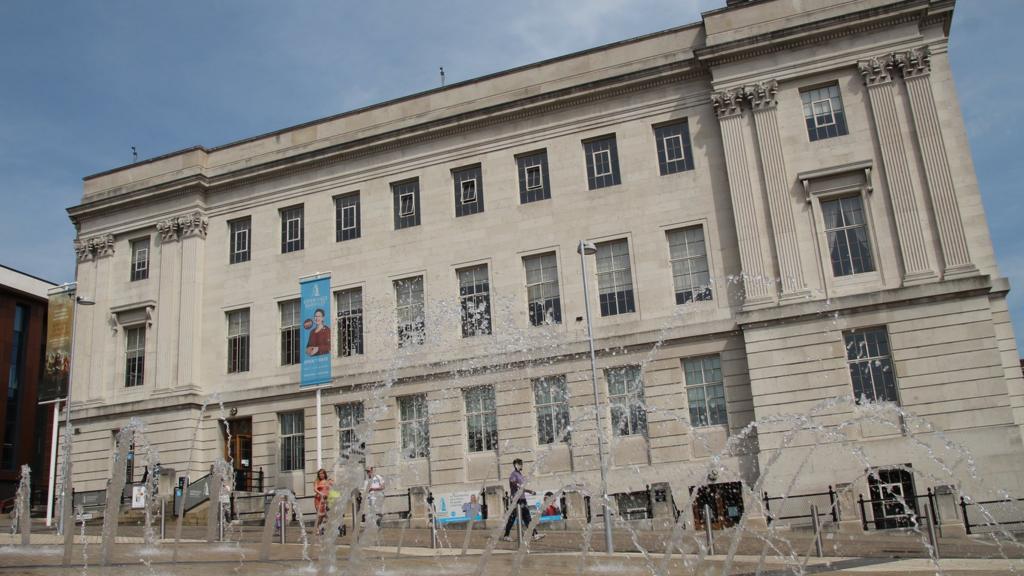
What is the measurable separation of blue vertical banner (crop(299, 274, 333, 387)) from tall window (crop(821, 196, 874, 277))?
18420 mm

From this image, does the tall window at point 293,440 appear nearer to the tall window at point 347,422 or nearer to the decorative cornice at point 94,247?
the tall window at point 347,422

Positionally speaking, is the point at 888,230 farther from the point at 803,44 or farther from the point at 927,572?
the point at 927,572

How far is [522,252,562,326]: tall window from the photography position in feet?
106

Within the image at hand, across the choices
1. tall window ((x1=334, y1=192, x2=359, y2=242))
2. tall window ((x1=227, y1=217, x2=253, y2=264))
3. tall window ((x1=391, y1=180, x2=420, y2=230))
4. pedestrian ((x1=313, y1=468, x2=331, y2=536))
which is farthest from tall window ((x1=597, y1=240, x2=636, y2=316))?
tall window ((x1=227, y1=217, x2=253, y2=264))

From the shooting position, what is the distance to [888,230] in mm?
28609

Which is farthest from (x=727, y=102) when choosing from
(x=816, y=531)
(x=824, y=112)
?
(x=816, y=531)

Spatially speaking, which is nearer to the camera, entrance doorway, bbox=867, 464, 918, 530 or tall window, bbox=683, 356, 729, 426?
entrance doorway, bbox=867, 464, 918, 530

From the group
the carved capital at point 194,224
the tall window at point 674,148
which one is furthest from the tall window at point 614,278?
the carved capital at point 194,224

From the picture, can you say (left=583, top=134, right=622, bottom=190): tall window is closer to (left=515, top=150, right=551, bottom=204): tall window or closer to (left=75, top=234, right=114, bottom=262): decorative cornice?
(left=515, top=150, right=551, bottom=204): tall window

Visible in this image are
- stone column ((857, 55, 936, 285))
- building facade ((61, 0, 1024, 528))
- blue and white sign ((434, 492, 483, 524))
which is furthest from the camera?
blue and white sign ((434, 492, 483, 524))

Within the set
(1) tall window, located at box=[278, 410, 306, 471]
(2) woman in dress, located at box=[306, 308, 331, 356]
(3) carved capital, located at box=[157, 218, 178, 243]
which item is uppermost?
(3) carved capital, located at box=[157, 218, 178, 243]

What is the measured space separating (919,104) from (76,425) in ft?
117

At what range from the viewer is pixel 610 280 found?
1262 inches

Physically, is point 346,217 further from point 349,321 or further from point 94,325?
point 94,325
